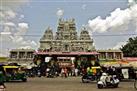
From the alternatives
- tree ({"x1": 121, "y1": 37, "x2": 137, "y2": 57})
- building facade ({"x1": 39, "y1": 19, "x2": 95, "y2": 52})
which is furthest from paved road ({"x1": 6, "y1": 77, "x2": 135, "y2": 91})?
building facade ({"x1": 39, "y1": 19, "x2": 95, "y2": 52})

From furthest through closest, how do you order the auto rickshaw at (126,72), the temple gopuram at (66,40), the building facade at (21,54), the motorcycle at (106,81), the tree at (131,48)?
the temple gopuram at (66,40) < the building facade at (21,54) < the tree at (131,48) < the auto rickshaw at (126,72) < the motorcycle at (106,81)

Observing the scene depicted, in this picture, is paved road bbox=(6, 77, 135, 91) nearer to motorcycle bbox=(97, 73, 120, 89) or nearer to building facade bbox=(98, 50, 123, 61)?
motorcycle bbox=(97, 73, 120, 89)

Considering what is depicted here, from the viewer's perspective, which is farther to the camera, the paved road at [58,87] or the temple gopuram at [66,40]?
the temple gopuram at [66,40]

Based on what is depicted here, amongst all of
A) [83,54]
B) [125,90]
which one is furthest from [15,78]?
[83,54]

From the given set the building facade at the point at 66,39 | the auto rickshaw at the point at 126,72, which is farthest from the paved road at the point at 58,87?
the building facade at the point at 66,39


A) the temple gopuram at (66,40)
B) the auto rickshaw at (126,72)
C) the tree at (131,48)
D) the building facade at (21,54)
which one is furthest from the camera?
the temple gopuram at (66,40)

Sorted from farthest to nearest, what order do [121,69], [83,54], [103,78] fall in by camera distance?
[83,54] < [121,69] < [103,78]

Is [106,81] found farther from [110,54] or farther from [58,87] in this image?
[110,54]

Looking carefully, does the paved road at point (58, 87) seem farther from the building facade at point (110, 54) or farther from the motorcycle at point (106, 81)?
the building facade at point (110, 54)

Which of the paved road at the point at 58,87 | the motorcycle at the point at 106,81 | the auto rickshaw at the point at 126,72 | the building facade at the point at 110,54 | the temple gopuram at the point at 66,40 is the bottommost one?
the paved road at the point at 58,87

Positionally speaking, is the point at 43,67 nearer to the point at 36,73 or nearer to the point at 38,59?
the point at 36,73

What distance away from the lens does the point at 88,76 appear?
34906mm

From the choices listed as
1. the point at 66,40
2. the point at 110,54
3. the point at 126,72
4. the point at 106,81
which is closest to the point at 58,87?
the point at 106,81

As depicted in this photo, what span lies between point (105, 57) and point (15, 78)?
7307 centimetres
